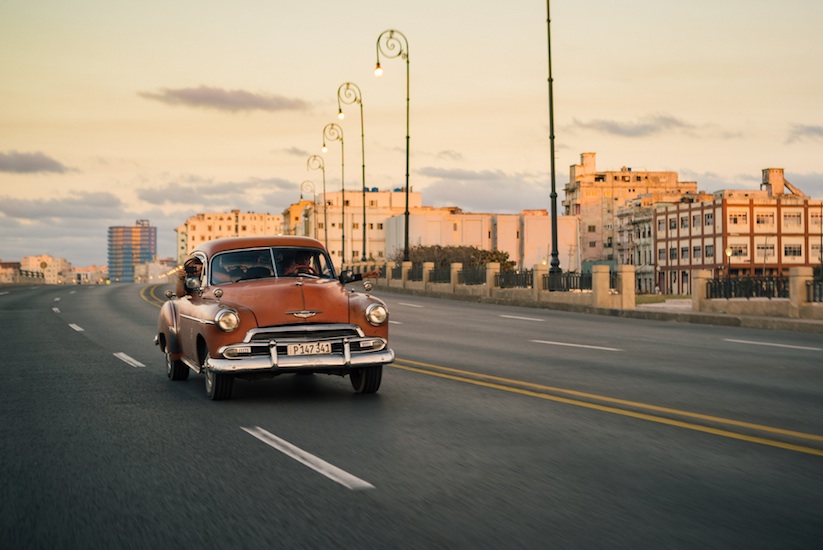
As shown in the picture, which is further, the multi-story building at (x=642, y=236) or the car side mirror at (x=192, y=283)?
the multi-story building at (x=642, y=236)

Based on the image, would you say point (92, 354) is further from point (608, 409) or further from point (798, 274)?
point (798, 274)

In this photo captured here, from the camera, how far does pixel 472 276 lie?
38469 millimetres

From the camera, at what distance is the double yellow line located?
24.0ft

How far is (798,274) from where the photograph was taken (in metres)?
A: 21.8

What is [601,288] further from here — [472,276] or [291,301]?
[291,301]

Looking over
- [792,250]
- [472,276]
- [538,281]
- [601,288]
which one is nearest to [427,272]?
[472,276]

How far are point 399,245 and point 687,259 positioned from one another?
43.2 m

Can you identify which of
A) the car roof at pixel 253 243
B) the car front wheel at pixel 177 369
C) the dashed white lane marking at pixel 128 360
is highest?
the car roof at pixel 253 243

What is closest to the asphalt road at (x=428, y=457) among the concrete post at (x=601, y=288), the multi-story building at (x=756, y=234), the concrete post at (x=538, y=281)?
the concrete post at (x=601, y=288)

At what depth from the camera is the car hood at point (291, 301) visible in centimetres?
939

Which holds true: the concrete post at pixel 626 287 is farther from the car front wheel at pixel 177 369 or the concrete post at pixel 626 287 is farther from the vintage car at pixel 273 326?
the car front wheel at pixel 177 369

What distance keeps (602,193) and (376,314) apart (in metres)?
182

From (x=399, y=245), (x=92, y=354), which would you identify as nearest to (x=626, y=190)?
(x=399, y=245)

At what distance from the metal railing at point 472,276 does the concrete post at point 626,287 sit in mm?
9839
